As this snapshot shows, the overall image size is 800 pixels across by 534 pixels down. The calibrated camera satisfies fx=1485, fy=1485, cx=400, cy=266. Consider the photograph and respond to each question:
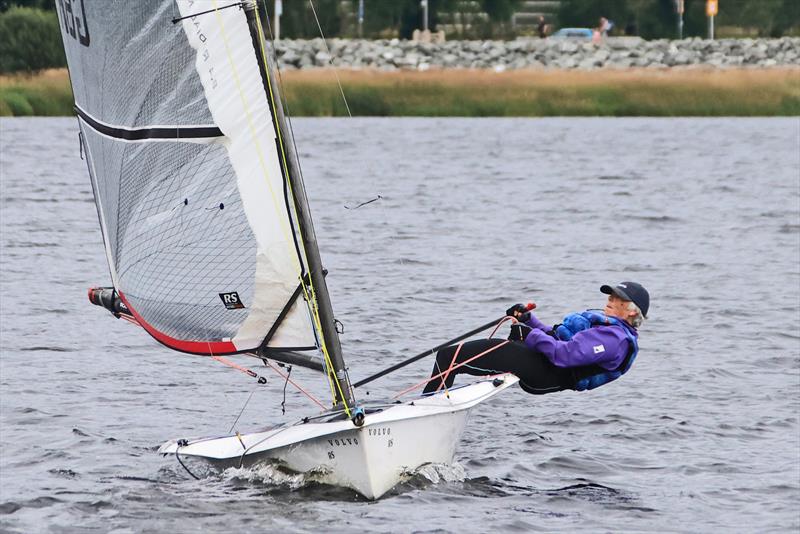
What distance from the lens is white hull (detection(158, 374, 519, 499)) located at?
379 inches

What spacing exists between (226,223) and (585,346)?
8.59 ft

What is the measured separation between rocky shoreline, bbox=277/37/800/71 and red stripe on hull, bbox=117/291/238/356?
50.2 m

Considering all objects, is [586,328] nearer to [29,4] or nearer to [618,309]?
[618,309]

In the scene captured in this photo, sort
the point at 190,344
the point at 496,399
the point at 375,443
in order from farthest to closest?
the point at 496,399 < the point at 190,344 < the point at 375,443

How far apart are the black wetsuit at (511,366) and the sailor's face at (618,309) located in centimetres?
53

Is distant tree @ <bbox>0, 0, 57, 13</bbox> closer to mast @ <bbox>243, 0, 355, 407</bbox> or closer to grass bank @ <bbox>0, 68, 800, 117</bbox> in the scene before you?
grass bank @ <bbox>0, 68, 800, 117</bbox>

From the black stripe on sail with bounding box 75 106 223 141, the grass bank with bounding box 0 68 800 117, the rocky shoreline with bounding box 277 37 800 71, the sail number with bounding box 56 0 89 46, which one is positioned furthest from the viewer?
the rocky shoreline with bounding box 277 37 800 71

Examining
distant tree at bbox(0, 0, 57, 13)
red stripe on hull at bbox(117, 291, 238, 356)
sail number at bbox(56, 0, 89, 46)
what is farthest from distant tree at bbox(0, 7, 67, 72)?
red stripe on hull at bbox(117, 291, 238, 356)

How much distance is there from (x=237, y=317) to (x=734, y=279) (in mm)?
12084

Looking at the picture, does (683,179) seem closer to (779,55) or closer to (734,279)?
(734,279)

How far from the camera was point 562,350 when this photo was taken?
10.1m

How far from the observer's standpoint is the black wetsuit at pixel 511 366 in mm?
10352

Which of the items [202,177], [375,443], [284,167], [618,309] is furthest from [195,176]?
[618,309]

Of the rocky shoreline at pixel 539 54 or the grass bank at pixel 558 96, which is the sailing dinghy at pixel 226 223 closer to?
the grass bank at pixel 558 96
